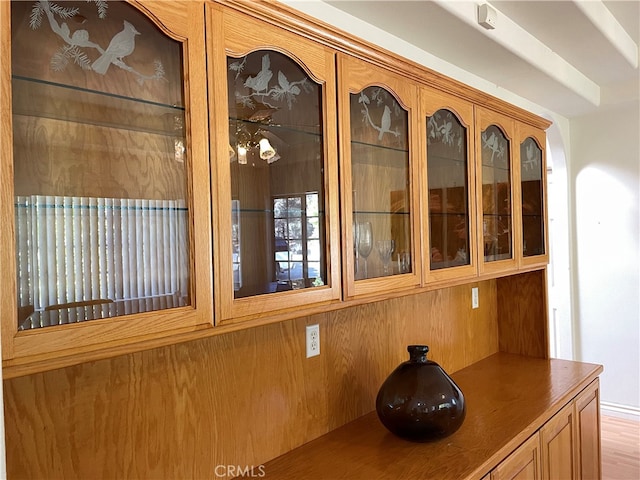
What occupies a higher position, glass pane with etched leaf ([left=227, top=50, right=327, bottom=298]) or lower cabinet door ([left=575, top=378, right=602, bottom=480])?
glass pane with etched leaf ([left=227, top=50, right=327, bottom=298])

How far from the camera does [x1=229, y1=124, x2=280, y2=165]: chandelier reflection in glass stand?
1229 mm

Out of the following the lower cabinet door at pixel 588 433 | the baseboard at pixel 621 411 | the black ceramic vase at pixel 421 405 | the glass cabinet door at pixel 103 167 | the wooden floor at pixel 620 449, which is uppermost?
the glass cabinet door at pixel 103 167

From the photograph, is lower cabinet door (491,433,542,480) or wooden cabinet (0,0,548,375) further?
lower cabinet door (491,433,542,480)

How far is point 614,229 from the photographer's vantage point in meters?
3.68

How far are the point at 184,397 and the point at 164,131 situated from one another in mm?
738

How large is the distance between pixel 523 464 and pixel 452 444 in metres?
0.32

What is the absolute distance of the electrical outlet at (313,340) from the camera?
1.74 m

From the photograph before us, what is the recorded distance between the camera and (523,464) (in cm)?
178

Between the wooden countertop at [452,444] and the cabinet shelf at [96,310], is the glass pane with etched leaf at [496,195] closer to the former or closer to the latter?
the wooden countertop at [452,444]

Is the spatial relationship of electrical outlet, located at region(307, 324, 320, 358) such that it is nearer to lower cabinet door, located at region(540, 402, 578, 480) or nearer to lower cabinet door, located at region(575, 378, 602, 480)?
lower cabinet door, located at region(540, 402, 578, 480)

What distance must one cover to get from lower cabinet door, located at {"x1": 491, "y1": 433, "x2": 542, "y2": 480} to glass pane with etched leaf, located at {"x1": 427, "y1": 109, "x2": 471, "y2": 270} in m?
0.69

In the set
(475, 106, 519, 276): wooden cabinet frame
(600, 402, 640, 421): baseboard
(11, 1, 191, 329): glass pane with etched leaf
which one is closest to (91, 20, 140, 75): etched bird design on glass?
(11, 1, 191, 329): glass pane with etched leaf

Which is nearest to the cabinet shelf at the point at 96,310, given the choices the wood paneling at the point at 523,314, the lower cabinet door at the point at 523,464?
the lower cabinet door at the point at 523,464

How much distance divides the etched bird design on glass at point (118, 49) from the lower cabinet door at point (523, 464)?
1.57m
